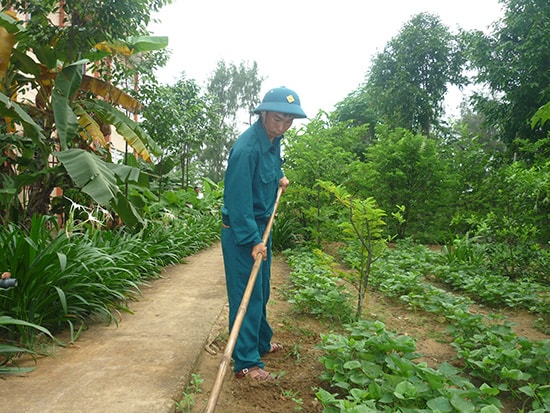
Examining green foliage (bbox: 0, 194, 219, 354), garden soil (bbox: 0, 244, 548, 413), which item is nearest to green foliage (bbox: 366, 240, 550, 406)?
garden soil (bbox: 0, 244, 548, 413)

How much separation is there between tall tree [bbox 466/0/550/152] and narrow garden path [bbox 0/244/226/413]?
478 inches

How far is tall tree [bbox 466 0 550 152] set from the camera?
12.6 m

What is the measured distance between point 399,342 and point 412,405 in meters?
0.49

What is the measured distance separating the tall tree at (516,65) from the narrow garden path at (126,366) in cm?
1213

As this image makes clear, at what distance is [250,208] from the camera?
2.92 metres

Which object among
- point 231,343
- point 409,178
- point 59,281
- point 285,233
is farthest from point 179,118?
point 231,343

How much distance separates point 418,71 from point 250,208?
64.2 feet

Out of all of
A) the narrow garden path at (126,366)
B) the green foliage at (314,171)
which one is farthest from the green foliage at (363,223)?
Result: the green foliage at (314,171)

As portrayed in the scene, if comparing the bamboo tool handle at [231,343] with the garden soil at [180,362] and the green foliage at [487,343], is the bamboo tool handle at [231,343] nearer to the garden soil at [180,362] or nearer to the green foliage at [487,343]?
the garden soil at [180,362]

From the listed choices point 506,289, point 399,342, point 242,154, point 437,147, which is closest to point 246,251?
point 242,154

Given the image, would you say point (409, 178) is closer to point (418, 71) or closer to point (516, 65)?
point (516, 65)

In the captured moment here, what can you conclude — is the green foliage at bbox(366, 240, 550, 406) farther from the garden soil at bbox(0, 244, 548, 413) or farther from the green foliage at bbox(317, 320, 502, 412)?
the green foliage at bbox(317, 320, 502, 412)

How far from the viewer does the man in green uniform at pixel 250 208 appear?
114 inches

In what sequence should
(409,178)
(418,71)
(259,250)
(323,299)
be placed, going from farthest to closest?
1. (418,71)
2. (409,178)
3. (323,299)
4. (259,250)
